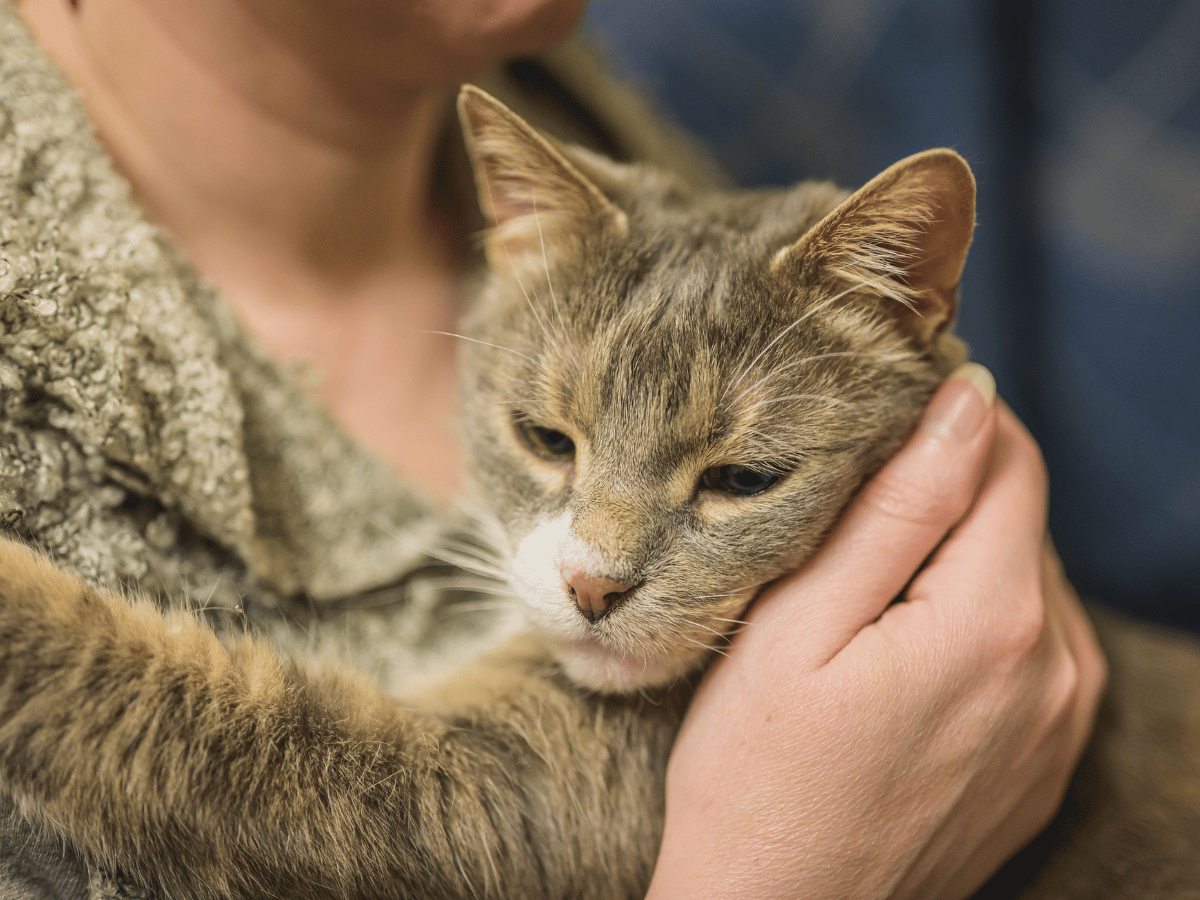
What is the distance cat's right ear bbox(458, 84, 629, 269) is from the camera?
1.07 meters

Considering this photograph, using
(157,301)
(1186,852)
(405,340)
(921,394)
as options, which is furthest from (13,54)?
(1186,852)

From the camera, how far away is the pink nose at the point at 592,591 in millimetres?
930

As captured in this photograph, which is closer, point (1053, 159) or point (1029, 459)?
point (1029, 459)

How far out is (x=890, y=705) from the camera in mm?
936

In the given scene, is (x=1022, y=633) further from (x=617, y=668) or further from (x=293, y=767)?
(x=293, y=767)

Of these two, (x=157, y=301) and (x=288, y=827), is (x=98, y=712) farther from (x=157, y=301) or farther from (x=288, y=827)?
(x=157, y=301)

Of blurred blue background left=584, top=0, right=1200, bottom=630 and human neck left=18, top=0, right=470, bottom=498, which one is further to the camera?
blurred blue background left=584, top=0, right=1200, bottom=630

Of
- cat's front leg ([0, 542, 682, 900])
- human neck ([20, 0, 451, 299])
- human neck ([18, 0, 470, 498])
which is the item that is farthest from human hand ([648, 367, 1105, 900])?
human neck ([20, 0, 451, 299])

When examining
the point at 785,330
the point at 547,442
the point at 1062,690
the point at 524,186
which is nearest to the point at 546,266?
the point at 524,186

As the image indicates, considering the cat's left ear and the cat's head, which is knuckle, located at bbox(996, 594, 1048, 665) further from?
the cat's left ear

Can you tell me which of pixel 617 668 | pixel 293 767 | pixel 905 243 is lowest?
pixel 293 767

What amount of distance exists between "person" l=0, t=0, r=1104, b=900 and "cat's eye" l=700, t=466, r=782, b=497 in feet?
0.44

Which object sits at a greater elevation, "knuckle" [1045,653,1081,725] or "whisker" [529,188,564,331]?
"whisker" [529,188,564,331]

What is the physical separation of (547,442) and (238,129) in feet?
2.41
